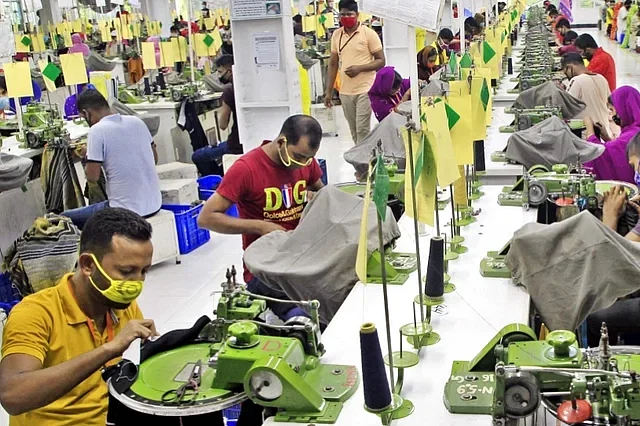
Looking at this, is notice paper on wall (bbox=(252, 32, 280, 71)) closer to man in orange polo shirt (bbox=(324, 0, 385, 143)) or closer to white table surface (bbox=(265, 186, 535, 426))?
man in orange polo shirt (bbox=(324, 0, 385, 143))

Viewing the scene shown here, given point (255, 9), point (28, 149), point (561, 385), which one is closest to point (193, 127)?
point (255, 9)

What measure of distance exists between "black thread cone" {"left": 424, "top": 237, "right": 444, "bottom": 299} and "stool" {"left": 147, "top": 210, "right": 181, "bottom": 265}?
3213 mm

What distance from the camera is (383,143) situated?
Answer: 4434 millimetres

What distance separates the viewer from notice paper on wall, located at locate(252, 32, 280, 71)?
19.9ft

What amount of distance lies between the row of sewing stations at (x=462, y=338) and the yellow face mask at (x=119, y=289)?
0.58 m

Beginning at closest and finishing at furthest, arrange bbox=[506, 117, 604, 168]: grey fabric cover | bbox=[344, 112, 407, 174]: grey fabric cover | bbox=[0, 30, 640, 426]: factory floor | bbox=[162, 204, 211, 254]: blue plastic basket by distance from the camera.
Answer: bbox=[506, 117, 604, 168]: grey fabric cover < bbox=[344, 112, 407, 174]: grey fabric cover < bbox=[0, 30, 640, 426]: factory floor < bbox=[162, 204, 211, 254]: blue plastic basket

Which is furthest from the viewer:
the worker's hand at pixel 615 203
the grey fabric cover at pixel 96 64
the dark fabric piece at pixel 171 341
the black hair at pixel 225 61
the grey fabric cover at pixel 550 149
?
the grey fabric cover at pixel 96 64

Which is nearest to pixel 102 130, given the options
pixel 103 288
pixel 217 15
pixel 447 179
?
pixel 103 288

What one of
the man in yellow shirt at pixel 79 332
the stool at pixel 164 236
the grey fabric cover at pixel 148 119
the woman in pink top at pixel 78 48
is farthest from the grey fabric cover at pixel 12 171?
the woman in pink top at pixel 78 48

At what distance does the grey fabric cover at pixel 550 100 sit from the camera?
17.2 ft

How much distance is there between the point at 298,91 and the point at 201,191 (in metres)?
1.20

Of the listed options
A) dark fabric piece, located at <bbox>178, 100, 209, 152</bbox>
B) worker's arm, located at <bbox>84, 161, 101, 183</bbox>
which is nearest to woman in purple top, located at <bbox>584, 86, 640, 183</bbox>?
worker's arm, located at <bbox>84, 161, 101, 183</bbox>

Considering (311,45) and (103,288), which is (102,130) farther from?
(311,45)

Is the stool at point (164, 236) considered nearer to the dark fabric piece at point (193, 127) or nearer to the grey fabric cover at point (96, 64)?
the dark fabric piece at point (193, 127)
